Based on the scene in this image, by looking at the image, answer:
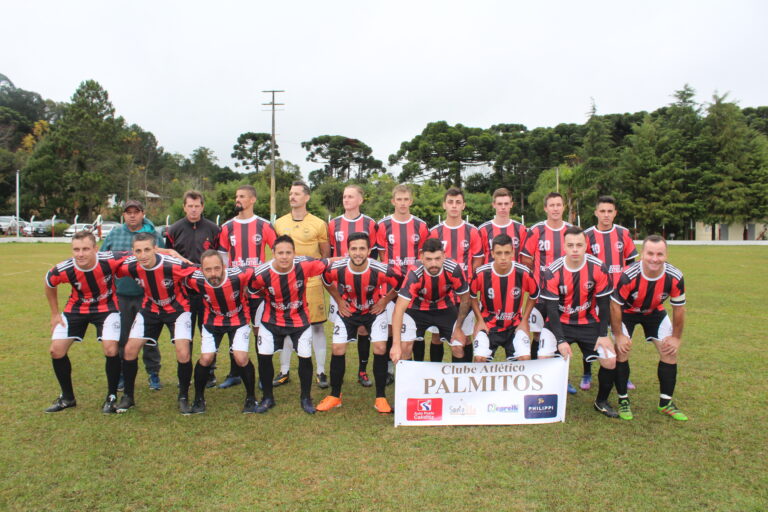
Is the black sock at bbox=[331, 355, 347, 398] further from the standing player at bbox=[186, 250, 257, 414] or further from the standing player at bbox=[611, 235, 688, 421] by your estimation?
the standing player at bbox=[611, 235, 688, 421]

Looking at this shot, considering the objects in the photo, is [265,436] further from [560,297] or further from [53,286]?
[560,297]

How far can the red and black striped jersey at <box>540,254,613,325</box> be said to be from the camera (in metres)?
4.48

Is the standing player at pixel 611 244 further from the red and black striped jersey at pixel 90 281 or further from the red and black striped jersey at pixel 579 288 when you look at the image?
the red and black striped jersey at pixel 90 281

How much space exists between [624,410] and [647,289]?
1.03 meters

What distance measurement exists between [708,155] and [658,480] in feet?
152

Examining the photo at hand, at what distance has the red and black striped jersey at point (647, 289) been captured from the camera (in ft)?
14.4

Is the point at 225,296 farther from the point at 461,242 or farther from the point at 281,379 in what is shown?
the point at 461,242

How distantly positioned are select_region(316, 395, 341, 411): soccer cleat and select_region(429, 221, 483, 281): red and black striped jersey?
73.7 inches

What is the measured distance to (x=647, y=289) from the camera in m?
4.45

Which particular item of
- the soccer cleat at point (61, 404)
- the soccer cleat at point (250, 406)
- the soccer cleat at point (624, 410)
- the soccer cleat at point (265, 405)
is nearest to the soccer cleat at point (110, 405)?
the soccer cleat at point (61, 404)

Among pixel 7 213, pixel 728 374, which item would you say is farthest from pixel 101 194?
pixel 728 374

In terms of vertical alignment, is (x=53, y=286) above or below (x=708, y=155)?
below

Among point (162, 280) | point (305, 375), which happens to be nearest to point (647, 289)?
point (305, 375)

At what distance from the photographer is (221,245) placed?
5379mm
